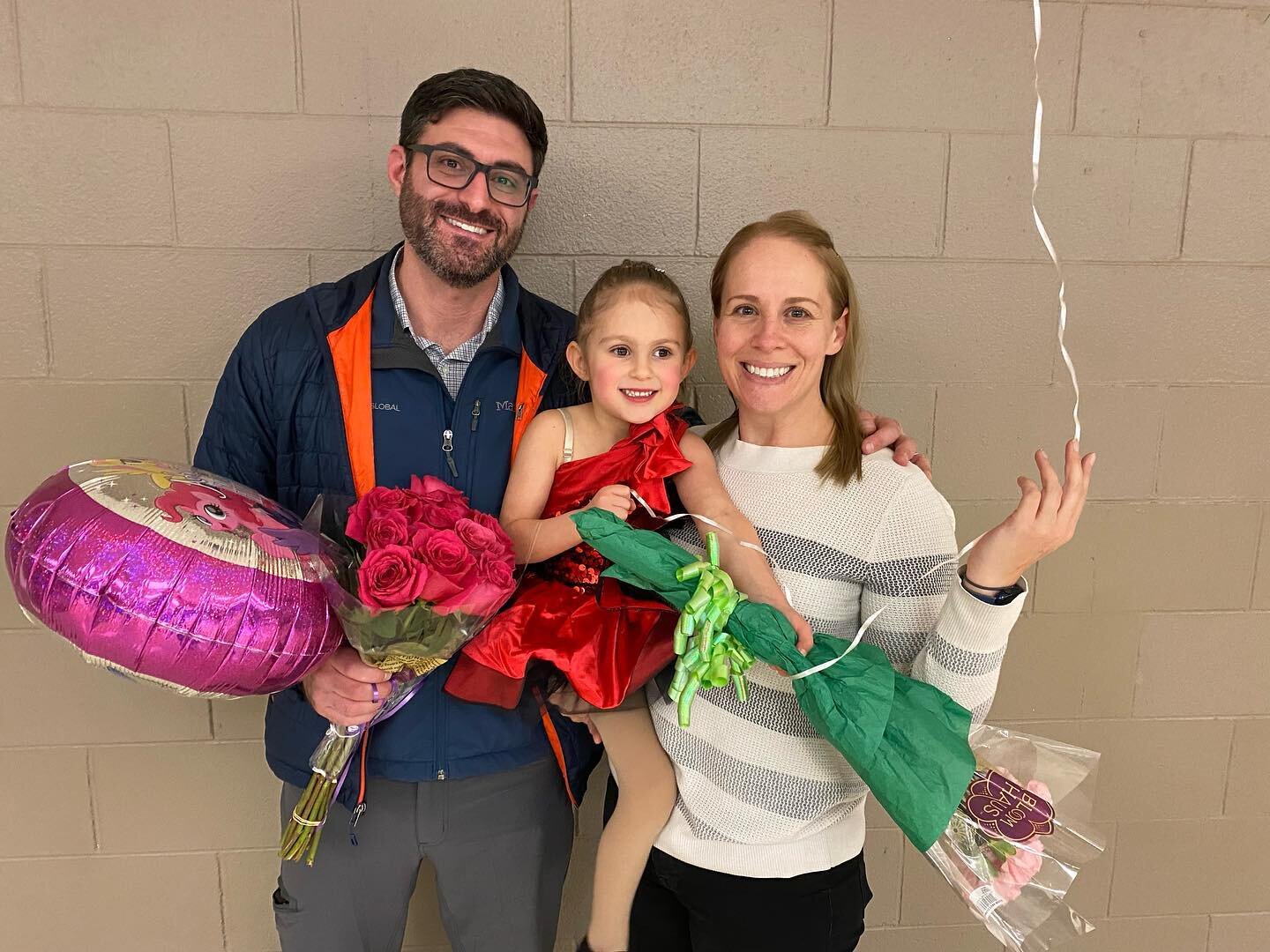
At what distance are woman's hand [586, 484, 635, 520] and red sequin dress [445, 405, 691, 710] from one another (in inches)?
2.4

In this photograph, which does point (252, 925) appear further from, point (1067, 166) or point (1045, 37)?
point (1045, 37)

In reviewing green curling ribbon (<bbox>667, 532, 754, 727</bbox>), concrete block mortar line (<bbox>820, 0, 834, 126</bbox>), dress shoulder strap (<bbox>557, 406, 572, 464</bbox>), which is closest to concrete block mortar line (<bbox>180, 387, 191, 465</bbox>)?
dress shoulder strap (<bbox>557, 406, 572, 464</bbox>)

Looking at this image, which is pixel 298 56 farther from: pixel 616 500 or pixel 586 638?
pixel 586 638

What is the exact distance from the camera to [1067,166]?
76.4 inches

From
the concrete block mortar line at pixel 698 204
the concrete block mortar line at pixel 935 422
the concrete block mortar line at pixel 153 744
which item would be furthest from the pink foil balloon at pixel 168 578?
the concrete block mortar line at pixel 935 422

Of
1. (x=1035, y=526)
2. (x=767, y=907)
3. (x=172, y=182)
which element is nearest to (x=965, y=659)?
(x=1035, y=526)

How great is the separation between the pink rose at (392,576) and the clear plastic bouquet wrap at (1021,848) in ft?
2.82

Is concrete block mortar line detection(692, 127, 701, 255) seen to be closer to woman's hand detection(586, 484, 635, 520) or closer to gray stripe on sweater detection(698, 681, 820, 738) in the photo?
woman's hand detection(586, 484, 635, 520)

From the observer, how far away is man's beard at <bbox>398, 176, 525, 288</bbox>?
5.09 ft

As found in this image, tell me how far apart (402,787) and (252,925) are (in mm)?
869

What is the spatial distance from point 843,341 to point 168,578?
1.09m

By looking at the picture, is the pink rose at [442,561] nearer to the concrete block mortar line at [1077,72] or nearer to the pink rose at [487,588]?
the pink rose at [487,588]

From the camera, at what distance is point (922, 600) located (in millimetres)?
1303

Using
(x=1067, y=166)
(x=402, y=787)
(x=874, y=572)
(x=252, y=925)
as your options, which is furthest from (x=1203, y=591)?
(x=252, y=925)
